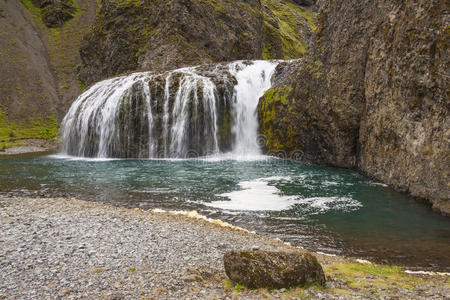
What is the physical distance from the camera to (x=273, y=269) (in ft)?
18.1

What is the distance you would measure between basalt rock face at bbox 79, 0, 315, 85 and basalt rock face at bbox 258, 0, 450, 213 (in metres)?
26.9

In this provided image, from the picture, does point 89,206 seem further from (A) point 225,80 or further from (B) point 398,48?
(A) point 225,80

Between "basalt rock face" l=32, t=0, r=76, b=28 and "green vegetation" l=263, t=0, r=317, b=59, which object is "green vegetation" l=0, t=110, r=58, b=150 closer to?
"green vegetation" l=263, t=0, r=317, b=59

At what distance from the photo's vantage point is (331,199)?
47.5 feet

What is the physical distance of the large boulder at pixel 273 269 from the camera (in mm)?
5496

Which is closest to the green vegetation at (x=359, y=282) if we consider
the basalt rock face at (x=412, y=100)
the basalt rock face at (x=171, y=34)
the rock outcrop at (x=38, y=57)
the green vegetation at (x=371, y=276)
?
the green vegetation at (x=371, y=276)

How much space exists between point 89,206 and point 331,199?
10445 millimetres

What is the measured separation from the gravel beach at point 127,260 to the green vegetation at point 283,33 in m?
59.0

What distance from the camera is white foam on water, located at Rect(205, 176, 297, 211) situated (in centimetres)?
1320

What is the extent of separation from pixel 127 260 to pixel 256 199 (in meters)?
8.64

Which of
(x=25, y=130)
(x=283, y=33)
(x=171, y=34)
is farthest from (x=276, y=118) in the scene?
(x=283, y=33)

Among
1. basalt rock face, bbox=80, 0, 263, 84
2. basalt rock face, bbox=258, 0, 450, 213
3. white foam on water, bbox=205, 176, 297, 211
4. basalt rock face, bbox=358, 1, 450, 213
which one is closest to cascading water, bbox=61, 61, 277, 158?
basalt rock face, bbox=258, 0, 450, 213

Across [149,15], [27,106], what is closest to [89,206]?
[149,15]

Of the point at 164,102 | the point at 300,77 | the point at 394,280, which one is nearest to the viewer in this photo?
the point at 394,280
